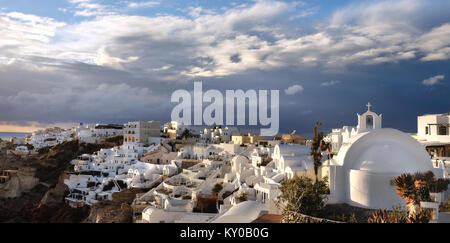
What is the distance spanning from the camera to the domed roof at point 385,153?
18.8m

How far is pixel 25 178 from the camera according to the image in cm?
5531

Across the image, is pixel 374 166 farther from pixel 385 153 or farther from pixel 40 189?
pixel 40 189

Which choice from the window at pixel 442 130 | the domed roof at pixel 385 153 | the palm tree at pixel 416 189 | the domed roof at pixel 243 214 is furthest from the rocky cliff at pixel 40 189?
the window at pixel 442 130

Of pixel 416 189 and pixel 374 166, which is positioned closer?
pixel 416 189

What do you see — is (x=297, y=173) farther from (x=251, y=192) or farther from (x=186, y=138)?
(x=186, y=138)

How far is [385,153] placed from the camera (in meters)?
19.2

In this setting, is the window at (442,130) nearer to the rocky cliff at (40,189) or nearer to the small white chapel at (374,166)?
the small white chapel at (374,166)

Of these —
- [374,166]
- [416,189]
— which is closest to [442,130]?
[374,166]

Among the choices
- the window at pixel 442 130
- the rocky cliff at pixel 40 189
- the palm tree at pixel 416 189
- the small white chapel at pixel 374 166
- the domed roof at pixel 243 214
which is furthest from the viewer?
the rocky cliff at pixel 40 189

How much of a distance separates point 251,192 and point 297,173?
4.07 metres

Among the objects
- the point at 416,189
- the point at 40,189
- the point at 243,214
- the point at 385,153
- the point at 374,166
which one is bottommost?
the point at 40,189

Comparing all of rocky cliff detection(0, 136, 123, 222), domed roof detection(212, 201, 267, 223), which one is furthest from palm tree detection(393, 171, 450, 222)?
rocky cliff detection(0, 136, 123, 222)

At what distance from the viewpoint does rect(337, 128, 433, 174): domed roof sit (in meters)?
18.8
